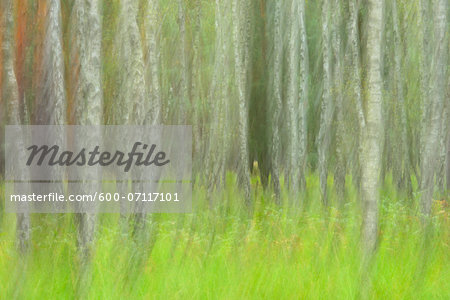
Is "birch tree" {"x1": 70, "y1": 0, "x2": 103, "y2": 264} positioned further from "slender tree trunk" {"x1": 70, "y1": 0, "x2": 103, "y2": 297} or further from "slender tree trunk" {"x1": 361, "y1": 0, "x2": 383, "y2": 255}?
"slender tree trunk" {"x1": 361, "y1": 0, "x2": 383, "y2": 255}

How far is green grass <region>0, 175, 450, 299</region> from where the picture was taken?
22.4 feet

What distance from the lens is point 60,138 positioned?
1021cm

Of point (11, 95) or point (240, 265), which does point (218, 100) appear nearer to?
point (11, 95)

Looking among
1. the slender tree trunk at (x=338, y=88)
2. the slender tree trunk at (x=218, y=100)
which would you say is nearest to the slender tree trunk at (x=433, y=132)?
the slender tree trunk at (x=338, y=88)

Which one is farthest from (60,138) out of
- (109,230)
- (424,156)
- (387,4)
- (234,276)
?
(387,4)

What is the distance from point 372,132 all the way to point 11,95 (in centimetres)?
510

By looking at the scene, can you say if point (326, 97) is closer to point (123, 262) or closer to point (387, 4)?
point (387, 4)

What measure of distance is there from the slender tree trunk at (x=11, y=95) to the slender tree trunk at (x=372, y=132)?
479 centimetres

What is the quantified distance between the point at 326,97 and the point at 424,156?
4.95 m

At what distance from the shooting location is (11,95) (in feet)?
26.2

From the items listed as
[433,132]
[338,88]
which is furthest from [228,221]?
[433,132]

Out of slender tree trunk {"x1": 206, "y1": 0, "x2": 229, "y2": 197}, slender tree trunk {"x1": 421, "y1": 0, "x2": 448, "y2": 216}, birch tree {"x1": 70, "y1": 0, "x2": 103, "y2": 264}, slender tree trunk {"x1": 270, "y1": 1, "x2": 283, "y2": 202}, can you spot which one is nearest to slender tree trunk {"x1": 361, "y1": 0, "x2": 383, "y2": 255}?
slender tree trunk {"x1": 421, "y1": 0, "x2": 448, "y2": 216}

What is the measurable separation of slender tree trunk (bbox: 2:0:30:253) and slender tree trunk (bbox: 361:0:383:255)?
479 cm

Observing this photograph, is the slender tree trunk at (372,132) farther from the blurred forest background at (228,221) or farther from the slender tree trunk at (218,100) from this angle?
the slender tree trunk at (218,100)
